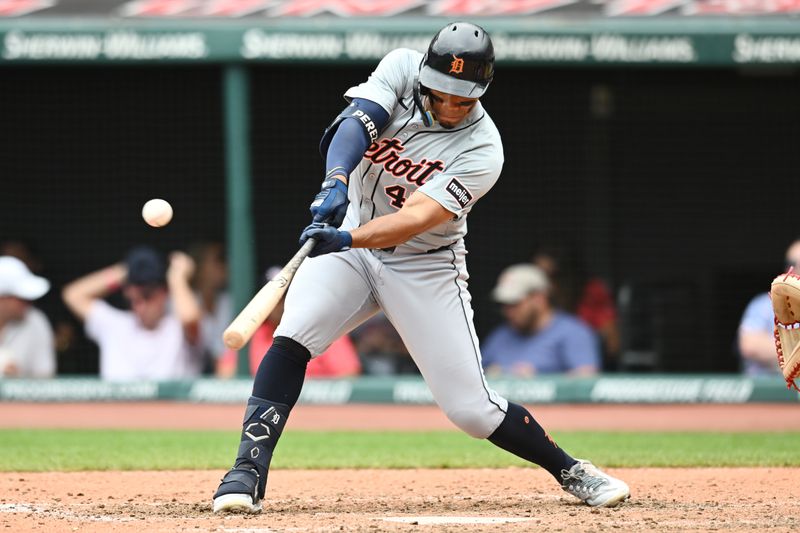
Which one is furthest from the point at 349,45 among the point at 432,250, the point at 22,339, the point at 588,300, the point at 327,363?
the point at 432,250

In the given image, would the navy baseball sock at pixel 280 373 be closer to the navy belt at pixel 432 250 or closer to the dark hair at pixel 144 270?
the navy belt at pixel 432 250

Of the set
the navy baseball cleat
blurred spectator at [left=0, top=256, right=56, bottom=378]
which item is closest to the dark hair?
blurred spectator at [left=0, top=256, right=56, bottom=378]

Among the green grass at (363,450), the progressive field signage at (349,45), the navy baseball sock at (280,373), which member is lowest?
the green grass at (363,450)

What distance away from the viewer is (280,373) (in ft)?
13.2

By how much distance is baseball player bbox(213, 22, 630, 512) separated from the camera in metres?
3.91

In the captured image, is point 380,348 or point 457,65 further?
point 380,348

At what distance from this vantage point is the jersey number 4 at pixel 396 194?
13.4ft

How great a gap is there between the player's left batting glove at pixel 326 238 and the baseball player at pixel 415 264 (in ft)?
0.36

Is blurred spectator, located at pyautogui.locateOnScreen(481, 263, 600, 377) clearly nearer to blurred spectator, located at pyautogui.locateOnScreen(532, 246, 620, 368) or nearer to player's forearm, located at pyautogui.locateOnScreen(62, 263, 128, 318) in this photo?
blurred spectator, located at pyautogui.locateOnScreen(532, 246, 620, 368)

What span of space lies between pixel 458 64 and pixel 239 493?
148cm

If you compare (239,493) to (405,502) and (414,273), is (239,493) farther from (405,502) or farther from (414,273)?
(414,273)

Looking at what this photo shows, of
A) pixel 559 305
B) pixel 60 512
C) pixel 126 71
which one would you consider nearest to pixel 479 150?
pixel 60 512

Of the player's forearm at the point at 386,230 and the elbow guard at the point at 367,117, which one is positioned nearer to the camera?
the player's forearm at the point at 386,230

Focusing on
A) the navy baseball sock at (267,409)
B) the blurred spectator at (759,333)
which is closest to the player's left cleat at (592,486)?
the navy baseball sock at (267,409)
